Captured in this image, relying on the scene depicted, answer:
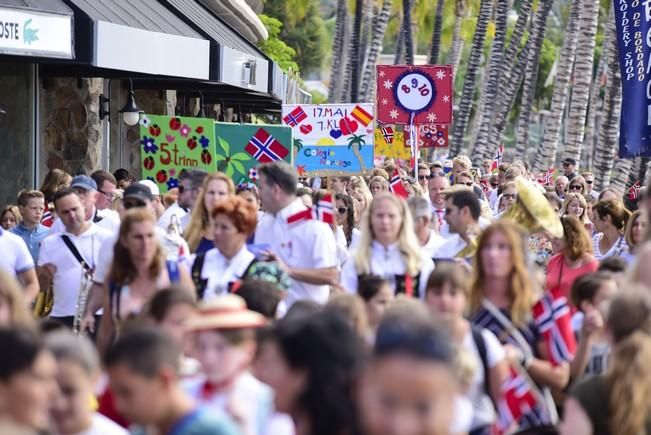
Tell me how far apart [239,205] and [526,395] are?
296 centimetres

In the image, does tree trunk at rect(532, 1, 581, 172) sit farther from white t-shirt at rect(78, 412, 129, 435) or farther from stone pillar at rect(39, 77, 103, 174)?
white t-shirt at rect(78, 412, 129, 435)

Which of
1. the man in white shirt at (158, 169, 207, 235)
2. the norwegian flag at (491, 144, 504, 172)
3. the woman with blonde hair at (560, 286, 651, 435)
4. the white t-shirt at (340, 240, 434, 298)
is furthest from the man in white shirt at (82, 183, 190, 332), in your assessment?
the norwegian flag at (491, 144, 504, 172)

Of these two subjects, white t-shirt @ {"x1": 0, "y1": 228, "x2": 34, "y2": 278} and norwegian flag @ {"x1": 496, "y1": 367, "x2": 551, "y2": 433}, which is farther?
white t-shirt @ {"x1": 0, "y1": 228, "x2": 34, "y2": 278}

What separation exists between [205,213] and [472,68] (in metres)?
32.5

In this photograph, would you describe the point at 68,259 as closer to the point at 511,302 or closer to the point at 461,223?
the point at 461,223

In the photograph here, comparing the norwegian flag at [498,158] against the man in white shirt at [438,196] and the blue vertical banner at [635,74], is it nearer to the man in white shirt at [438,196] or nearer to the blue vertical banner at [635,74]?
the man in white shirt at [438,196]

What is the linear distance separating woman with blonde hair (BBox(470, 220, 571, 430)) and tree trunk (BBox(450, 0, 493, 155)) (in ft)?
109

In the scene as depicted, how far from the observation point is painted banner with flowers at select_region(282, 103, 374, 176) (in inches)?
739

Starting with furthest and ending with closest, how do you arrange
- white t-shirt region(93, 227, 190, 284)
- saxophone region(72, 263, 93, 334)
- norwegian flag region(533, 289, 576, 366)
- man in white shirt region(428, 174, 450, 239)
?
1. man in white shirt region(428, 174, 450, 239)
2. saxophone region(72, 263, 93, 334)
3. white t-shirt region(93, 227, 190, 284)
4. norwegian flag region(533, 289, 576, 366)

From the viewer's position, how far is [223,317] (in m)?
5.32

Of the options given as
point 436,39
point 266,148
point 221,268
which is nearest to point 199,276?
point 221,268

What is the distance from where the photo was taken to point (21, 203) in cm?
1180

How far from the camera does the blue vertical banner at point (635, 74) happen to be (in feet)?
42.1

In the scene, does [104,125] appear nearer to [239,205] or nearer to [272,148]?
[272,148]
